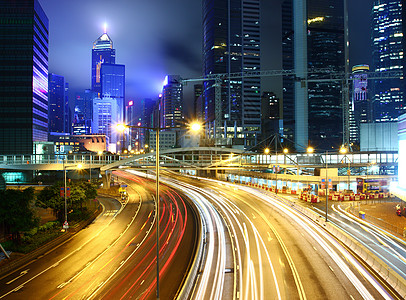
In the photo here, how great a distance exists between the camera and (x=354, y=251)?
25.2 m

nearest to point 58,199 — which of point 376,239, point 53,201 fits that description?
point 53,201

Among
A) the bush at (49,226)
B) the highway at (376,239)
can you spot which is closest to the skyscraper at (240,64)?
the highway at (376,239)

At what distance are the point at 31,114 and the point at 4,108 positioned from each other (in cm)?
902

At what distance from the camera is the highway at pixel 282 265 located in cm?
1766

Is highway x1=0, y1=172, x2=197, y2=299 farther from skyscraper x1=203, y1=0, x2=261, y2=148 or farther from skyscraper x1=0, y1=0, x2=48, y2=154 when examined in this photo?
skyscraper x1=203, y1=0, x2=261, y2=148

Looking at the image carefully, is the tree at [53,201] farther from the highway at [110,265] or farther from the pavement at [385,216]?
the pavement at [385,216]

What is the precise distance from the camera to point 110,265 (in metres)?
22.7

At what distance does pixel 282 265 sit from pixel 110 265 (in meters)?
14.0

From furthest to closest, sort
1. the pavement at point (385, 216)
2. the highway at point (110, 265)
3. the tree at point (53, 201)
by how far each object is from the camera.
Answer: the tree at point (53, 201) < the pavement at point (385, 216) < the highway at point (110, 265)

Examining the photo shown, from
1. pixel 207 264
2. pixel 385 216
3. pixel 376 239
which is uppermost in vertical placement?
pixel 207 264

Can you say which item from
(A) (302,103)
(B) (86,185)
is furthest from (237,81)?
(B) (86,185)

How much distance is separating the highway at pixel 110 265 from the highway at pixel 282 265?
124 inches

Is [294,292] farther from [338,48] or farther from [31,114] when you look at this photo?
[338,48]

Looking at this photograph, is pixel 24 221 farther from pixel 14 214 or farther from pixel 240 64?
pixel 240 64
